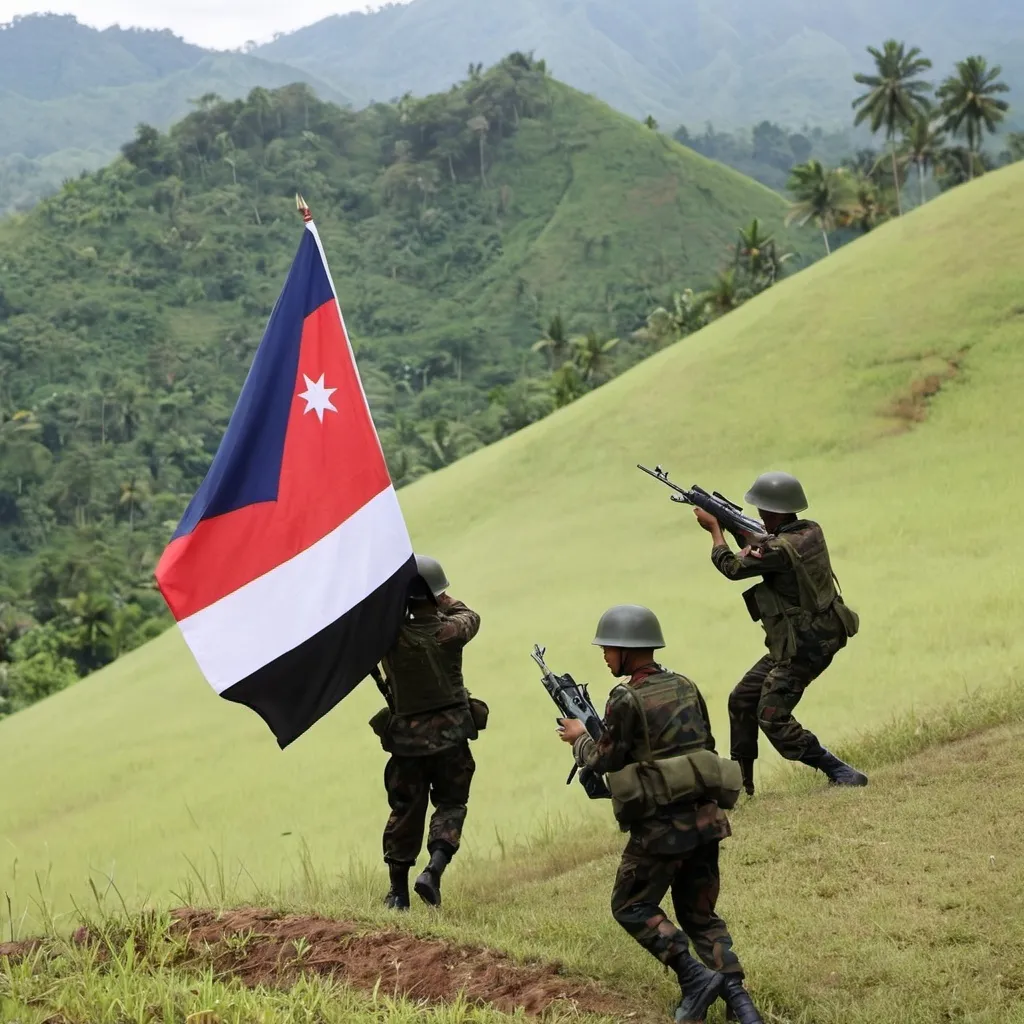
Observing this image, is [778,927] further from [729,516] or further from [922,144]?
[922,144]

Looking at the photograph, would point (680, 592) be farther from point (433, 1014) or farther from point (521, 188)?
point (521, 188)

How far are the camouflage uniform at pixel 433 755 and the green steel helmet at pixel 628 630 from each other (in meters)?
1.88

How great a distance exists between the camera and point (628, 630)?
16.8 feet

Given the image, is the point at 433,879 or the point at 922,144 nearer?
the point at 433,879

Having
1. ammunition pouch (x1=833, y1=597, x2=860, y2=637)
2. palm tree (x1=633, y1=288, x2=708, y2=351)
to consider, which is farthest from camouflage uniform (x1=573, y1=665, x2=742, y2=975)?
palm tree (x1=633, y1=288, x2=708, y2=351)

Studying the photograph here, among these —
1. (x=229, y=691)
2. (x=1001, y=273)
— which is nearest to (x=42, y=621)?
(x=1001, y=273)

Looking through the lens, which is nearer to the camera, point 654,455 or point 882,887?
point 882,887

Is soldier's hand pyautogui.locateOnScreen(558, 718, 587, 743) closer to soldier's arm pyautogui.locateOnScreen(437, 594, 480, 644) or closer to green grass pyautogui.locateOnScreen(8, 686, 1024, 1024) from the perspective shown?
green grass pyautogui.locateOnScreen(8, 686, 1024, 1024)

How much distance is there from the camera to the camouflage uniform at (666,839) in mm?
4965

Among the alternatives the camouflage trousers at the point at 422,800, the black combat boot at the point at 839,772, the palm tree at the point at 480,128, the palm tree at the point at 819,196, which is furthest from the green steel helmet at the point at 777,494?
the palm tree at the point at 480,128

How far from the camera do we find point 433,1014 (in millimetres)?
4656

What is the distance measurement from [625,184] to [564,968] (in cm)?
13942

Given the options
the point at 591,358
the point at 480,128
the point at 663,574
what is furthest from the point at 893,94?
the point at 480,128

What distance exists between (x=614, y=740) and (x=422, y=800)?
2.32 meters
